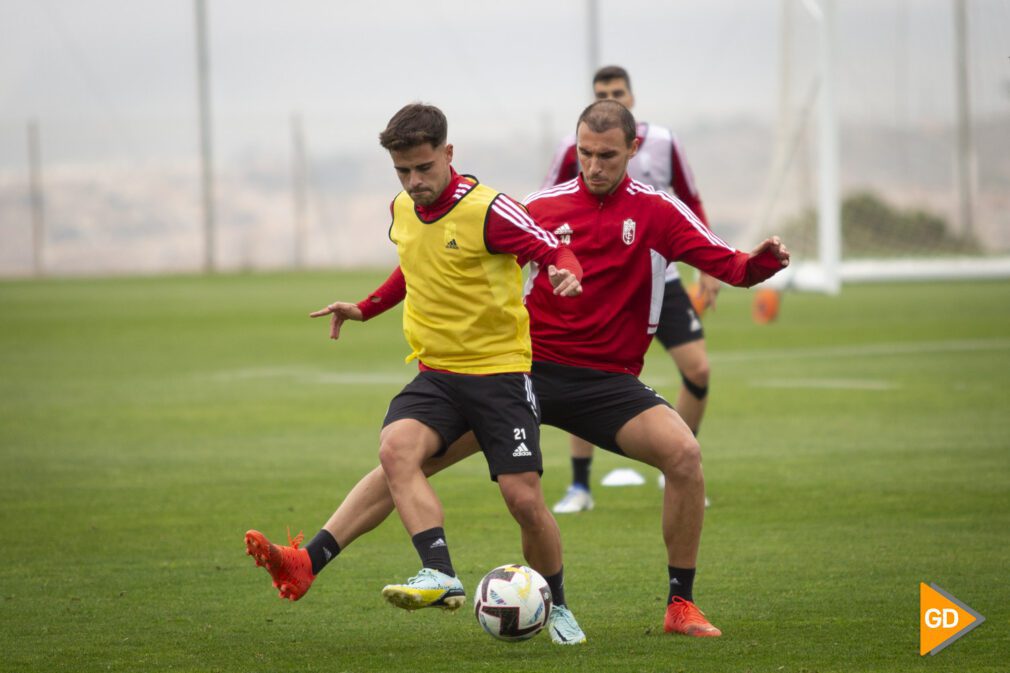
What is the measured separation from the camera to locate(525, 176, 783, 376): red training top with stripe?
6113 millimetres

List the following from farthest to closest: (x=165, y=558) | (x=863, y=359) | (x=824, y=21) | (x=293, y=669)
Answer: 1. (x=824, y=21)
2. (x=863, y=359)
3. (x=165, y=558)
4. (x=293, y=669)

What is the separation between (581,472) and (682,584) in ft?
9.83

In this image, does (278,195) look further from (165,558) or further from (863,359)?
(165,558)

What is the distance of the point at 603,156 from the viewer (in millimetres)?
5996

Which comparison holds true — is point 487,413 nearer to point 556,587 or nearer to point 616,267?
point 556,587

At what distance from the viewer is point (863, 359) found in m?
16.6

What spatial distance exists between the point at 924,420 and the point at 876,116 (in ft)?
35.3

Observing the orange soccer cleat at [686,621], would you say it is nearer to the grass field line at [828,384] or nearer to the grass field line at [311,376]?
the grass field line at [828,384]

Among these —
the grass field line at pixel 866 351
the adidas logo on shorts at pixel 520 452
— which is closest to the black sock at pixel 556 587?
the adidas logo on shorts at pixel 520 452

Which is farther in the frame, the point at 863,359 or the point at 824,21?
the point at 824,21

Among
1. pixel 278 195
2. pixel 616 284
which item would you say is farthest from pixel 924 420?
pixel 278 195

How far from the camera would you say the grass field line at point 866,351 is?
1711cm

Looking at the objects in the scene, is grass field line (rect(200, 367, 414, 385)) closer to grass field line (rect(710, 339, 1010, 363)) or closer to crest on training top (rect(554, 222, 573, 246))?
grass field line (rect(710, 339, 1010, 363))

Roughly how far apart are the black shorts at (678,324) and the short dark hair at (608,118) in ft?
9.85
